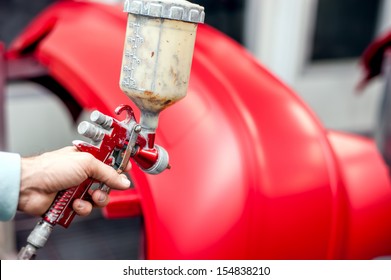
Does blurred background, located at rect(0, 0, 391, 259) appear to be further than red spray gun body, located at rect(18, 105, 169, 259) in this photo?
Yes

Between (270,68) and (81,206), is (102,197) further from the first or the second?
(270,68)

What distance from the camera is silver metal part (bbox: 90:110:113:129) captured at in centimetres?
78

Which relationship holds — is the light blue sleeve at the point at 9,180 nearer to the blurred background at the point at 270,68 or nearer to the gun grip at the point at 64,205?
the gun grip at the point at 64,205

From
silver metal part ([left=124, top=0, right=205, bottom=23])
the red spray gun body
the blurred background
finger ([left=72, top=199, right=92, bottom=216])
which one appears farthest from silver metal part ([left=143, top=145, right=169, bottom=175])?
the blurred background

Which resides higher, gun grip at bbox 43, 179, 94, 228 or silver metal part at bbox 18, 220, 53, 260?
gun grip at bbox 43, 179, 94, 228

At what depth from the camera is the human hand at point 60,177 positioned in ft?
2.67

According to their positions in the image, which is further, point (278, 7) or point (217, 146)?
point (278, 7)

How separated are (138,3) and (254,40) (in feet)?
8.36

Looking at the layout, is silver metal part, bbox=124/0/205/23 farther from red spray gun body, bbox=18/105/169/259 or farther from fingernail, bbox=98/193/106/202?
fingernail, bbox=98/193/106/202

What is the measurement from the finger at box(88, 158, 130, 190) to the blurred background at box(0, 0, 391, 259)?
0.96 meters

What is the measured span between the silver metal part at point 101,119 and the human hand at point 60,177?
0.19 ft

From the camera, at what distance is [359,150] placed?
143cm
